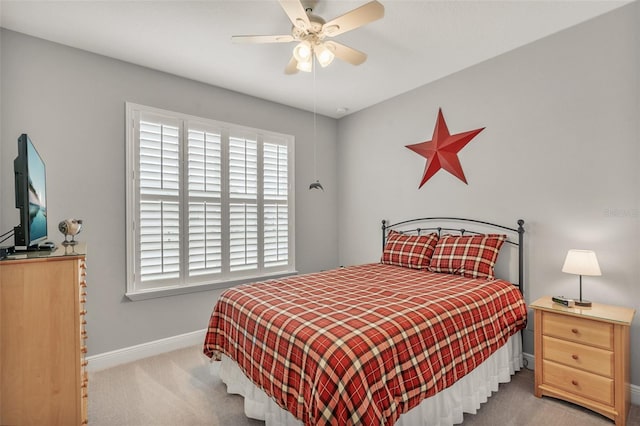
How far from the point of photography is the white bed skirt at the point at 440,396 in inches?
71.3

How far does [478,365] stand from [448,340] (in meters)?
0.39

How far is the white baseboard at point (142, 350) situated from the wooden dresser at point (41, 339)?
4.62 ft

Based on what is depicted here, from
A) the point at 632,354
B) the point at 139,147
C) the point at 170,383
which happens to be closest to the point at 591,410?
the point at 632,354

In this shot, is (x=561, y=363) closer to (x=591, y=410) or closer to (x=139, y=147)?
(x=591, y=410)

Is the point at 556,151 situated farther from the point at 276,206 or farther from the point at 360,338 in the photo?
the point at 276,206

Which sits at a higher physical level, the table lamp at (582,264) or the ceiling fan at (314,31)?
the ceiling fan at (314,31)

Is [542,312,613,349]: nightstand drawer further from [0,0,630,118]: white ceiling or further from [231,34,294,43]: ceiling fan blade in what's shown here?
[231,34,294,43]: ceiling fan blade

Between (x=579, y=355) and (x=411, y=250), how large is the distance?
4.98 feet

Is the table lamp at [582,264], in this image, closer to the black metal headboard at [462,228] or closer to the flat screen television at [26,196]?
the black metal headboard at [462,228]

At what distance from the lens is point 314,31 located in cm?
211

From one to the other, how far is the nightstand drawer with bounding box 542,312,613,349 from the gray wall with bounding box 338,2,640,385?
17.3 inches

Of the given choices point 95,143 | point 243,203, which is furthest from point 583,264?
point 95,143

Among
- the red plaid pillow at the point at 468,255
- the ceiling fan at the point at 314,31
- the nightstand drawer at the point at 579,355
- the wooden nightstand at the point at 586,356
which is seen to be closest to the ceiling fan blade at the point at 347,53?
the ceiling fan at the point at 314,31

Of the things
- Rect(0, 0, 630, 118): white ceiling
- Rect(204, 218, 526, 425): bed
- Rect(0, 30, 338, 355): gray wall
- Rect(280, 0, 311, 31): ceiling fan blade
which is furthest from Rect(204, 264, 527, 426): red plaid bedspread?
Rect(0, 0, 630, 118): white ceiling
